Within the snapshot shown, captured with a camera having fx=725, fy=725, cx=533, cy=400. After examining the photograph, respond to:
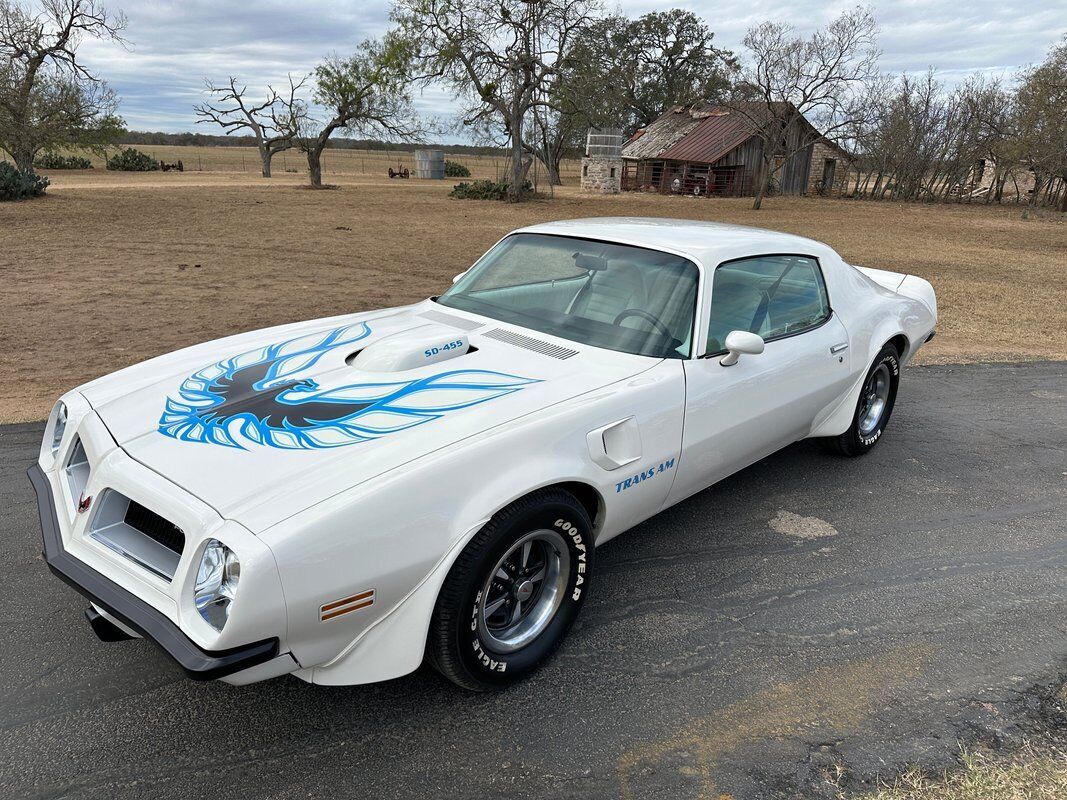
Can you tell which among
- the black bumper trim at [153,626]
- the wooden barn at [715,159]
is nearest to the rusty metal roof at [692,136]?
the wooden barn at [715,159]

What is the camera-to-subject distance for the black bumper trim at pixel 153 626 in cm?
187

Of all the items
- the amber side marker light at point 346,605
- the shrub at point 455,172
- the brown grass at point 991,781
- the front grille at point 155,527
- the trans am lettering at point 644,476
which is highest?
the shrub at point 455,172

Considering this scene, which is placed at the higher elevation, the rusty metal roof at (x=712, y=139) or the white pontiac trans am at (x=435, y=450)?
the rusty metal roof at (x=712, y=139)

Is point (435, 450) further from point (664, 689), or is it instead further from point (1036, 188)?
point (1036, 188)

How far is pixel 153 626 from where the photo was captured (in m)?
1.98

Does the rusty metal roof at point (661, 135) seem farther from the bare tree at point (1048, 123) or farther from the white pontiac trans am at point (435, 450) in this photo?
the white pontiac trans am at point (435, 450)

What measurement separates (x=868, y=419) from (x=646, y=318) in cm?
227

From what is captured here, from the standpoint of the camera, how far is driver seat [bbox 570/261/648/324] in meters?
3.33

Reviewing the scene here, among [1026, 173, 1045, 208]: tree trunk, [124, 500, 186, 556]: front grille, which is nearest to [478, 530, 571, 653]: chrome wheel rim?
[124, 500, 186, 556]: front grille

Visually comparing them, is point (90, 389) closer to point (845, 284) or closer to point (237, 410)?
point (237, 410)

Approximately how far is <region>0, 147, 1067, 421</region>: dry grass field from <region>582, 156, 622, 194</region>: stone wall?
1535cm

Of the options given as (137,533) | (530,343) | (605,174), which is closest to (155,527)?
(137,533)

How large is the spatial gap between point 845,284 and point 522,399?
8.84 feet

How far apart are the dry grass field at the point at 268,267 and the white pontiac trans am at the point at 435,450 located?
312 cm
